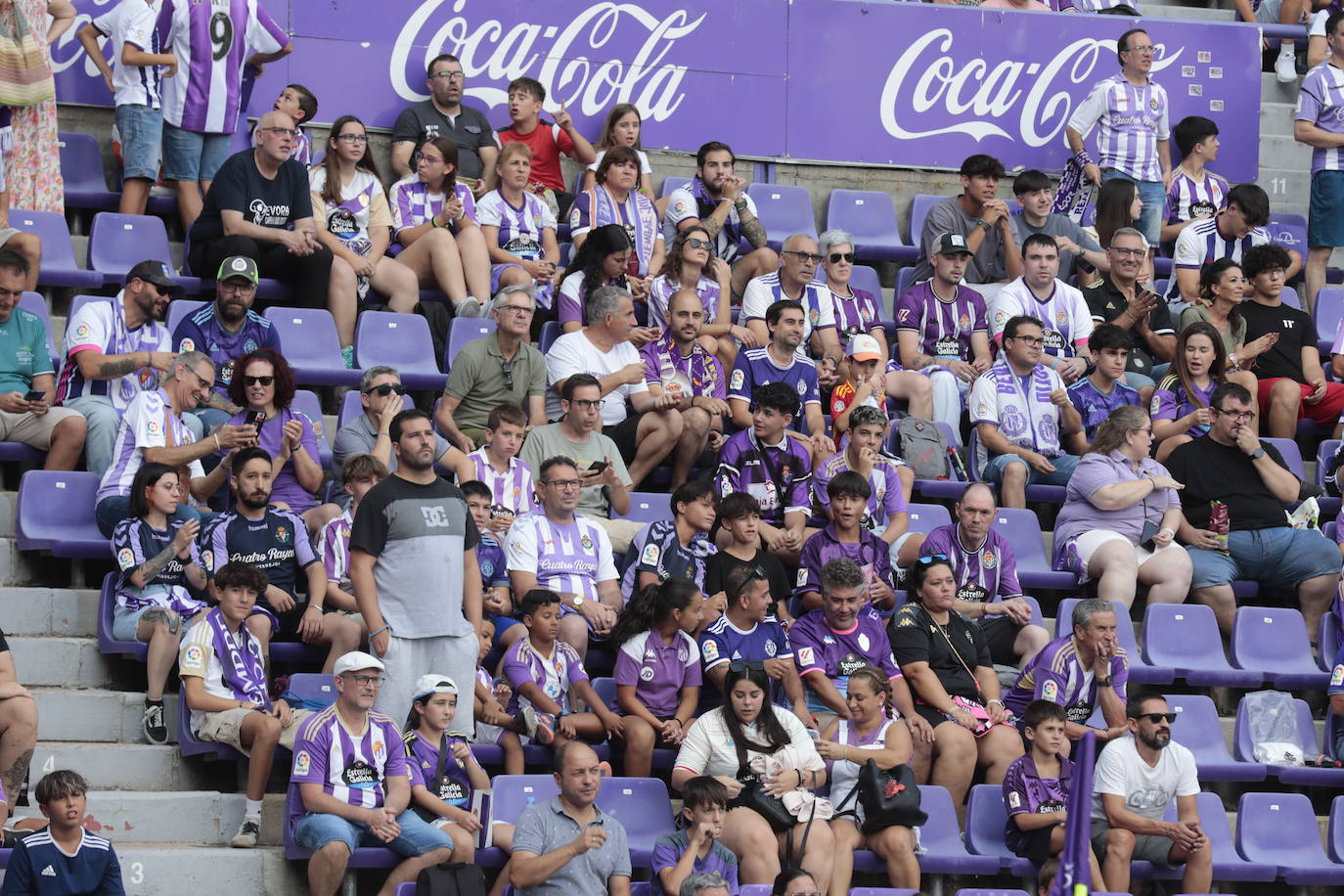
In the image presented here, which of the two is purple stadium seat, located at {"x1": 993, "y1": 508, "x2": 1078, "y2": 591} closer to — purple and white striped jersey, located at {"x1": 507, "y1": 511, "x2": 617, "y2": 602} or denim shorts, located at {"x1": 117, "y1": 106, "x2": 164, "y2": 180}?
purple and white striped jersey, located at {"x1": 507, "y1": 511, "x2": 617, "y2": 602}

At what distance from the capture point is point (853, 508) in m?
10.0

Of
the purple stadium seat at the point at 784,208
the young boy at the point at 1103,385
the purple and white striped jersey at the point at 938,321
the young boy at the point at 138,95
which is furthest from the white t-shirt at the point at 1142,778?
the young boy at the point at 138,95

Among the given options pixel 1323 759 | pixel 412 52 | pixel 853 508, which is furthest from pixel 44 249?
pixel 1323 759

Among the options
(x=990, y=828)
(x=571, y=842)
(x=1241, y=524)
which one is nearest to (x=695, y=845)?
(x=571, y=842)

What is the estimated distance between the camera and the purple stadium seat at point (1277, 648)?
10.6 metres

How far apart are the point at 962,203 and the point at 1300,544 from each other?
308 cm

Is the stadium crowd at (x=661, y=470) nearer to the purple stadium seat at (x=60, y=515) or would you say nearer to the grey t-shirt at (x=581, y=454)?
the grey t-shirt at (x=581, y=454)

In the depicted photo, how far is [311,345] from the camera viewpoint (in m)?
11.1

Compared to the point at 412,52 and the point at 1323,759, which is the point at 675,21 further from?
the point at 1323,759

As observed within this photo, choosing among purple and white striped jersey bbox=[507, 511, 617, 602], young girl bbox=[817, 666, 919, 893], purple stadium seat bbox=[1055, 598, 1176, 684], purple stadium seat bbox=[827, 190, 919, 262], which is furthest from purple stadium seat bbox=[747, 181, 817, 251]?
young girl bbox=[817, 666, 919, 893]

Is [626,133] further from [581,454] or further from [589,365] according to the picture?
[581,454]

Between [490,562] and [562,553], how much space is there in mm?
332

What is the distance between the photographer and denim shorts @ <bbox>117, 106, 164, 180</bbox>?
1160cm

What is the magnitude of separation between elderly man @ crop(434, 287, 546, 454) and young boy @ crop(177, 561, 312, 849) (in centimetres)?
202
